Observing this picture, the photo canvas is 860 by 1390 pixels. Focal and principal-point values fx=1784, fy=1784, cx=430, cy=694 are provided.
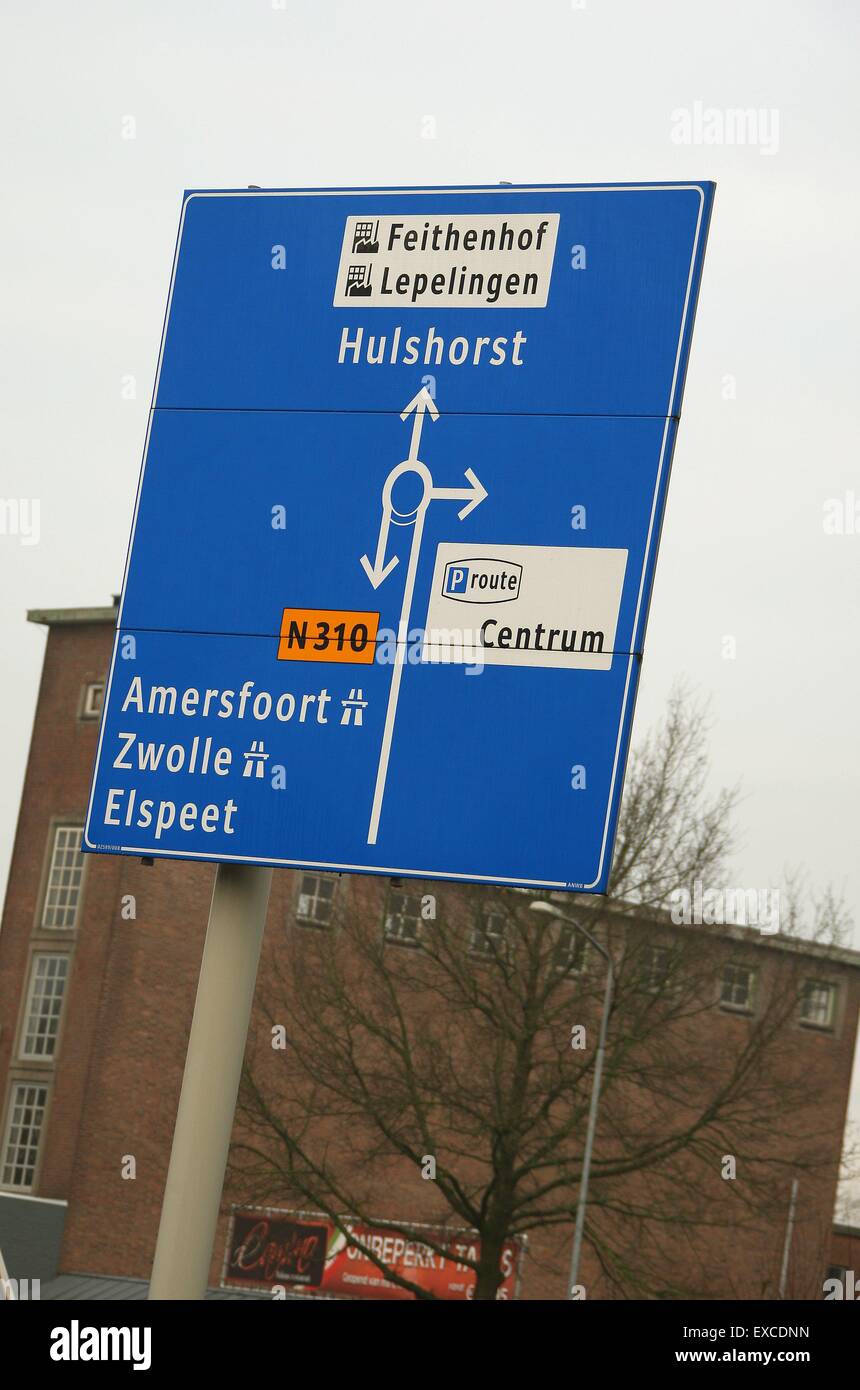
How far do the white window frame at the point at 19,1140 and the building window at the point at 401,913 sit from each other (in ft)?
38.9

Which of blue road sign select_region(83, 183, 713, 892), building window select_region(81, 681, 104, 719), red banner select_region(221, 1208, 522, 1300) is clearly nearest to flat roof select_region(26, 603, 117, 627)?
building window select_region(81, 681, 104, 719)

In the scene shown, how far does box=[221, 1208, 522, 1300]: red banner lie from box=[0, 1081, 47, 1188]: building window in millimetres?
5505

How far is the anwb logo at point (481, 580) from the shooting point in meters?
6.59

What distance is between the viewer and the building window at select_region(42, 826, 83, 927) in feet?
151

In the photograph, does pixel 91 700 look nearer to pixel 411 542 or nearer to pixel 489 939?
pixel 489 939

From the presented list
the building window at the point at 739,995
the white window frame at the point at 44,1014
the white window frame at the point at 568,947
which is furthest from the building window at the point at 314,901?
the white window frame at the point at 568,947

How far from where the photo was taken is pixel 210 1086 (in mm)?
6852

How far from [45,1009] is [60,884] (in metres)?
3.22

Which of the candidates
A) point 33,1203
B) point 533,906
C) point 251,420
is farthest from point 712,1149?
point 251,420

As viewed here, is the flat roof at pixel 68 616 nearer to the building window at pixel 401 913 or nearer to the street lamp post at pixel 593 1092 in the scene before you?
the building window at pixel 401 913

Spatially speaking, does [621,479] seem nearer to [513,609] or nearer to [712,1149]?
[513,609]

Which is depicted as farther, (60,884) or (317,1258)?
(60,884)

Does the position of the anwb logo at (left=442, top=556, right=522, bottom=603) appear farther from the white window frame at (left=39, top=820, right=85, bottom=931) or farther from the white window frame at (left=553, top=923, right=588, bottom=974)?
the white window frame at (left=39, top=820, right=85, bottom=931)

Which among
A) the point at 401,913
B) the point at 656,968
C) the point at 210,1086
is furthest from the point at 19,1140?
the point at 210,1086
